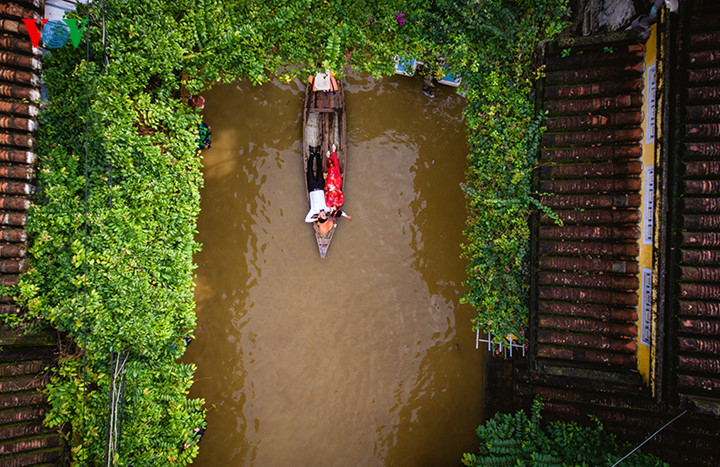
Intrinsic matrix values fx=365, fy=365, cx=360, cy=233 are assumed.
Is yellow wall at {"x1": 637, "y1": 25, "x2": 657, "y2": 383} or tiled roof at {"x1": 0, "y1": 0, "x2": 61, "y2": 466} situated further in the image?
yellow wall at {"x1": 637, "y1": 25, "x2": 657, "y2": 383}

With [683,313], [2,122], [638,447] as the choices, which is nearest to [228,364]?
[2,122]

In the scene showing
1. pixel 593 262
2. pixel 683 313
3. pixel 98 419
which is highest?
A: pixel 593 262

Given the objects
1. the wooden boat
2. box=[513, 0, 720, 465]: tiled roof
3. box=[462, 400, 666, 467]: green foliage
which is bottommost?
box=[462, 400, 666, 467]: green foliage

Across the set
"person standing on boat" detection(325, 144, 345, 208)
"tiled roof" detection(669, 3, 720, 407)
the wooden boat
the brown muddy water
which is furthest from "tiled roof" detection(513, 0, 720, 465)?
the wooden boat

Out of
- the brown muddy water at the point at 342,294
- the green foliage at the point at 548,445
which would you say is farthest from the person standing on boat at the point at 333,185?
the green foliage at the point at 548,445

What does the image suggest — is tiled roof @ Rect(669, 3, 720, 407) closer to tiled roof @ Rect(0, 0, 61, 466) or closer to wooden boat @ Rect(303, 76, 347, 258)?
wooden boat @ Rect(303, 76, 347, 258)

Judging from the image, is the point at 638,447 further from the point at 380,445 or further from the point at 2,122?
the point at 2,122
